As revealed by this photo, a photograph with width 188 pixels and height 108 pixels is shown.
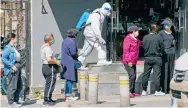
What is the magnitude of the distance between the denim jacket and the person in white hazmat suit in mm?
2974

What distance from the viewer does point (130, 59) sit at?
12.1 metres

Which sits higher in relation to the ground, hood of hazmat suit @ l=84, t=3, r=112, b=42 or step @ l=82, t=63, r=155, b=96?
hood of hazmat suit @ l=84, t=3, r=112, b=42

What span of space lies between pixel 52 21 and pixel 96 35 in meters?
2.09

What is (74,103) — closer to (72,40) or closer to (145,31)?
(72,40)

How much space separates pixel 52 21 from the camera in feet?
48.7

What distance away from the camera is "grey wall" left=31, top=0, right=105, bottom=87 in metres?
14.8

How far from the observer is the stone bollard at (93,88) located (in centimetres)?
1100

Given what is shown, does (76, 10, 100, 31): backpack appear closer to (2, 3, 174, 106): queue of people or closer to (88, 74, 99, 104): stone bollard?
(2, 3, 174, 106): queue of people

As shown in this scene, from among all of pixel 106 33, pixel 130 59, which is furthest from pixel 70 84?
pixel 106 33

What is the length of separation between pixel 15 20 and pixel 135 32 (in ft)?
21.3

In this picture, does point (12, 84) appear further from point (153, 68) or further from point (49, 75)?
point (153, 68)

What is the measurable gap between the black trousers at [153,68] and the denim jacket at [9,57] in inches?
143

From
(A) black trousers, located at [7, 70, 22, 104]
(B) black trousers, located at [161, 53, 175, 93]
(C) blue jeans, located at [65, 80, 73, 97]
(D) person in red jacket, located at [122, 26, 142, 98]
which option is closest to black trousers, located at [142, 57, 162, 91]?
(B) black trousers, located at [161, 53, 175, 93]

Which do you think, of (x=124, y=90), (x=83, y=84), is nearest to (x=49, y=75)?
(x=83, y=84)
